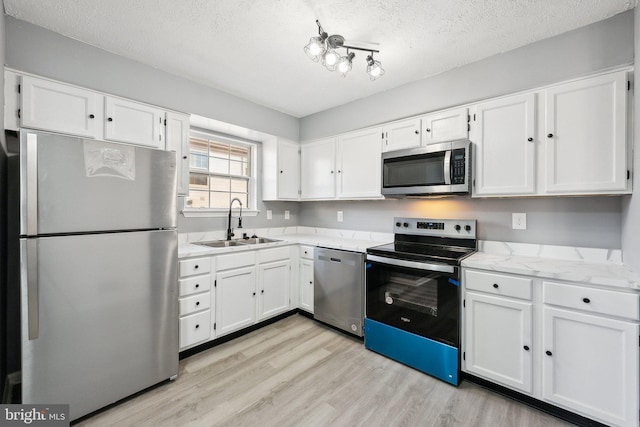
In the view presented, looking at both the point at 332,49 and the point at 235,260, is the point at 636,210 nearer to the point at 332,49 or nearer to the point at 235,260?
the point at 332,49

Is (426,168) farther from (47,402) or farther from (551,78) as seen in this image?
(47,402)

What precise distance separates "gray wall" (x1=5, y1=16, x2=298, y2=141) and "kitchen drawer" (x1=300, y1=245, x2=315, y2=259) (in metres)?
1.57

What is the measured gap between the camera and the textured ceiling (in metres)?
1.71

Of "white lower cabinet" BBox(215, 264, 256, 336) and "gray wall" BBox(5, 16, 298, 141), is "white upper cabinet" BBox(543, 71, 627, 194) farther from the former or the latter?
"gray wall" BBox(5, 16, 298, 141)

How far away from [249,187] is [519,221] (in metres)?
3.01

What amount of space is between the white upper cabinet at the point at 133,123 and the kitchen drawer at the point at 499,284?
110 inches

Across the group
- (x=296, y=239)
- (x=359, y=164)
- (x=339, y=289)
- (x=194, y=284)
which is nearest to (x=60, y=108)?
(x=194, y=284)

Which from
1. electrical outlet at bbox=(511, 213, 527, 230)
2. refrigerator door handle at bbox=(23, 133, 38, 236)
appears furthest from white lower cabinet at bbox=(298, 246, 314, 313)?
refrigerator door handle at bbox=(23, 133, 38, 236)

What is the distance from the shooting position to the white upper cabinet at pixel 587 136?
5.66 ft

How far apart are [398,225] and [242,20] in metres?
2.26

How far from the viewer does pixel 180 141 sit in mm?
2564

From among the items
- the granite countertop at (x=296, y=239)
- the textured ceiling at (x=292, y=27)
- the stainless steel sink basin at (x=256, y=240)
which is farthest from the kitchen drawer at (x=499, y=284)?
the stainless steel sink basin at (x=256, y=240)

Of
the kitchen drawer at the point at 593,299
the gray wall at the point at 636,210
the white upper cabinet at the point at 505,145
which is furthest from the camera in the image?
the white upper cabinet at the point at 505,145

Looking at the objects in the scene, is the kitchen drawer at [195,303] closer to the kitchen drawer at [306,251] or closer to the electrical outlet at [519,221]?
the kitchen drawer at [306,251]
